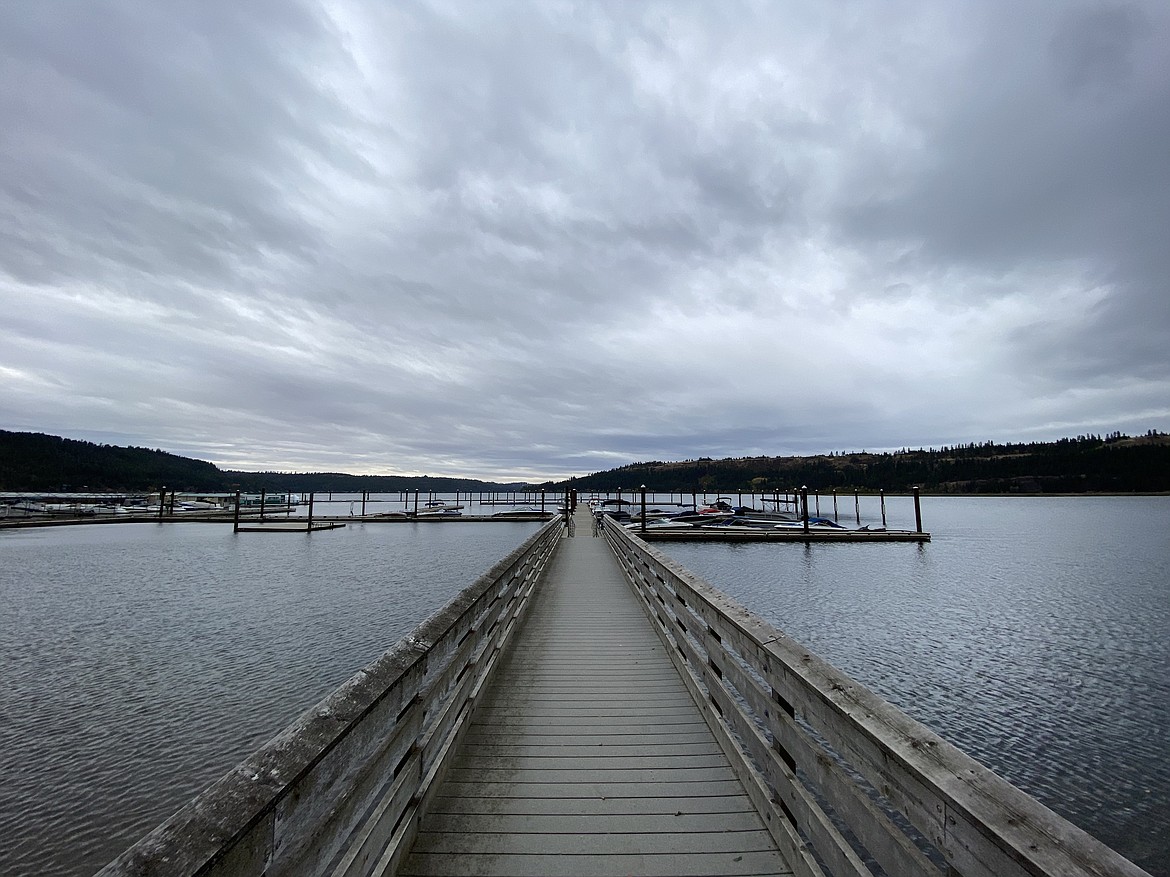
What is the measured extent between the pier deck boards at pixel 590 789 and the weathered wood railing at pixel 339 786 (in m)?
0.30

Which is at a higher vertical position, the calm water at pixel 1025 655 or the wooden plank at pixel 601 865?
the wooden plank at pixel 601 865

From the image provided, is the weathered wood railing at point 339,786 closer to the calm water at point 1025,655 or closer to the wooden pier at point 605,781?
the wooden pier at point 605,781

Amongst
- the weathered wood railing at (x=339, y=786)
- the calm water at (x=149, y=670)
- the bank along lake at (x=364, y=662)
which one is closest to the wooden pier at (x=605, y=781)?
the weathered wood railing at (x=339, y=786)

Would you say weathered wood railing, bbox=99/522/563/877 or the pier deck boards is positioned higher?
weathered wood railing, bbox=99/522/563/877

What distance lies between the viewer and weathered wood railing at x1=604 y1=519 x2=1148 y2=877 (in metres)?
1.46

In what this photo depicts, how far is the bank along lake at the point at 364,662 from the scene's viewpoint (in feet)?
21.6

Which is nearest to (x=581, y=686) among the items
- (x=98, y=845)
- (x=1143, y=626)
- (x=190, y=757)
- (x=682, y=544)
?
(x=98, y=845)

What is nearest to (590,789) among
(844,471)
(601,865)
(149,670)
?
(601,865)

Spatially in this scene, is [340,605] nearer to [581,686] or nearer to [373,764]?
[581,686]

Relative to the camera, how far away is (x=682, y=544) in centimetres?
3588

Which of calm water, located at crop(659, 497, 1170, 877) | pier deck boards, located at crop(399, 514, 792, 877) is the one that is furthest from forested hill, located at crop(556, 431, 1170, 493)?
pier deck boards, located at crop(399, 514, 792, 877)

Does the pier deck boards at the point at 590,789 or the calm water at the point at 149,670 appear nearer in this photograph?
the pier deck boards at the point at 590,789

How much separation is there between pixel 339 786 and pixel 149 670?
12301 millimetres

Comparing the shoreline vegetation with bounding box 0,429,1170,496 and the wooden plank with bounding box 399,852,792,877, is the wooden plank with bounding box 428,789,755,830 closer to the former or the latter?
the wooden plank with bounding box 399,852,792,877
